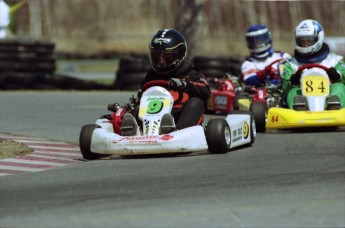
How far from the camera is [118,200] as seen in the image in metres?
6.58

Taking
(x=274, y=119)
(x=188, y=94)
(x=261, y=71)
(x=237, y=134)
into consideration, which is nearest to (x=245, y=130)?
(x=237, y=134)

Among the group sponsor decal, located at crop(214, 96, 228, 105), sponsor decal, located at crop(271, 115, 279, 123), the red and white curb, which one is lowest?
sponsor decal, located at crop(214, 96, 228, 105)

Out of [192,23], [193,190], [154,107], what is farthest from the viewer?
[192,23]

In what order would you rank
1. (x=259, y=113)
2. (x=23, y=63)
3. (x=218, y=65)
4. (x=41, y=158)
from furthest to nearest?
(x=23, y=63) < (x=218, y=65) < (x=259, y=113) < (x=41, y=158)

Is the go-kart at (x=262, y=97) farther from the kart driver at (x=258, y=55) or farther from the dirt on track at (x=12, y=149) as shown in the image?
the dirt on track at (x=12, y=149)

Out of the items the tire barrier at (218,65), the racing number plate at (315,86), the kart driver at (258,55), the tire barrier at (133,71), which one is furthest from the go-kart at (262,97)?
the tire barrier at (133,71)

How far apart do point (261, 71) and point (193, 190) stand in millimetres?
7440

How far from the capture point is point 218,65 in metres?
18.2

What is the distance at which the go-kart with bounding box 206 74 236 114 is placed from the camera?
46.0 feet

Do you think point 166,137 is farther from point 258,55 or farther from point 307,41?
point 258,55

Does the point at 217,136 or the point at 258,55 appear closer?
the point at 217,136

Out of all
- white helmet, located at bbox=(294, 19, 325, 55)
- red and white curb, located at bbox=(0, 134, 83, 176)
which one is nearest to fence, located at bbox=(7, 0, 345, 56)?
white helmet, located at bbox=(294, 19, 325, 55)

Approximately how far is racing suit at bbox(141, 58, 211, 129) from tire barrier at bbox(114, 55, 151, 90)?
8759 millimetres

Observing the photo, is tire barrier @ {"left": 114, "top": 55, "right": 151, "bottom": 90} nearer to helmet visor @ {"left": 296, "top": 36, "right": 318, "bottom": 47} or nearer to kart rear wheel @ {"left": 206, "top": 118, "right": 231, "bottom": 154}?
helmet visor @ {"left": 296, "top": 36, "right": 318, "bottom": 47}
